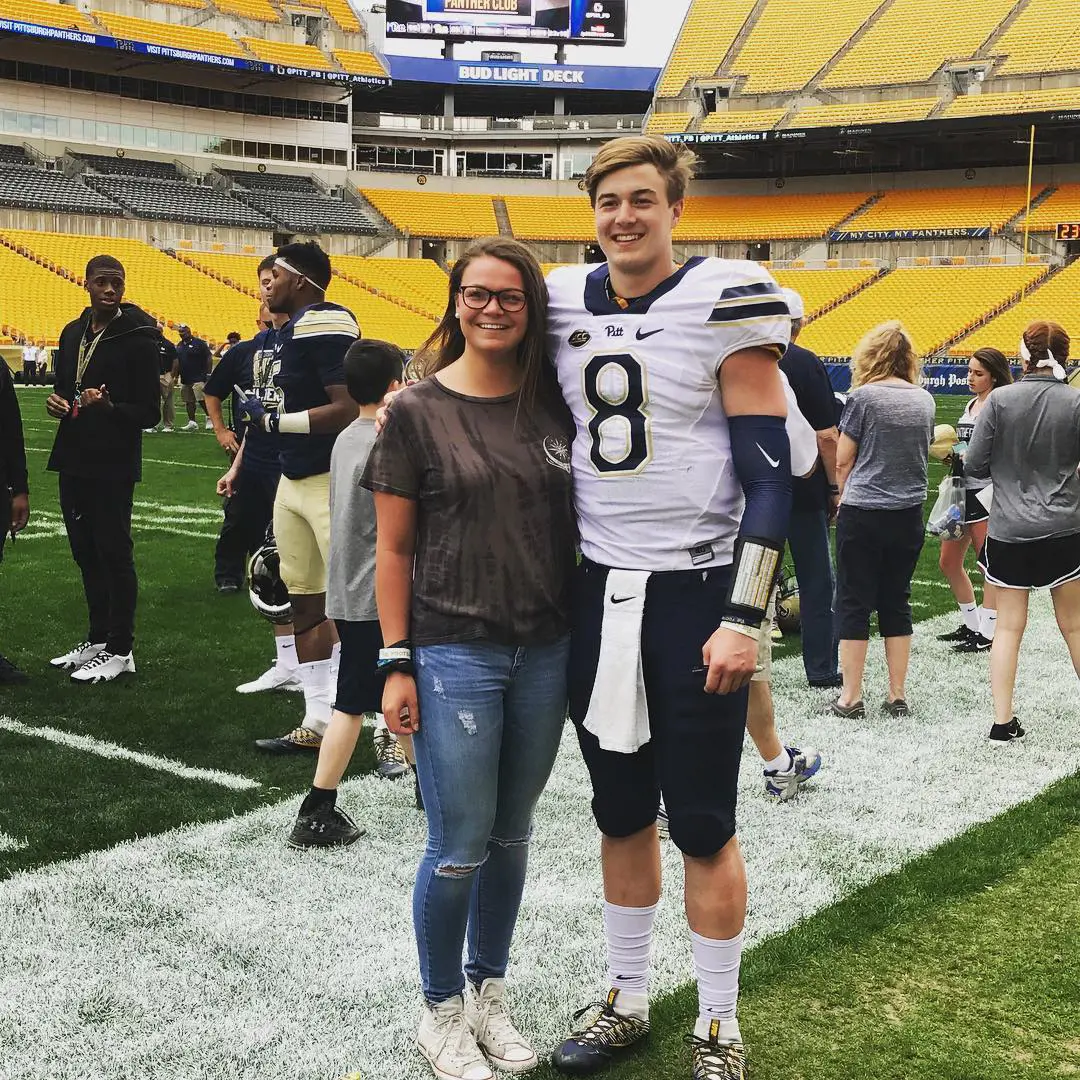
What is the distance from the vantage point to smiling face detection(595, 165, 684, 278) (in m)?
2.80

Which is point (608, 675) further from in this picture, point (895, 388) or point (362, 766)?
point (895, 388)

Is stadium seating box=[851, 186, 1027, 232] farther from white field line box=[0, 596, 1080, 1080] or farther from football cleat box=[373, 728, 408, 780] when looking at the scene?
football cleat box=[373, 728, 408, 780]

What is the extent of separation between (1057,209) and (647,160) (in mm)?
44792

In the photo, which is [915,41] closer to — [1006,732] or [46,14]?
[46,14]

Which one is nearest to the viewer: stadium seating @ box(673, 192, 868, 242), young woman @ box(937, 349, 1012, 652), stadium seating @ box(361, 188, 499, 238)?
young woman @ box(937, 349, 1012, 652)

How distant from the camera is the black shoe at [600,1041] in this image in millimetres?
3041

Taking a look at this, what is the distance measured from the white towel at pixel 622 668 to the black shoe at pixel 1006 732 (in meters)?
3.48

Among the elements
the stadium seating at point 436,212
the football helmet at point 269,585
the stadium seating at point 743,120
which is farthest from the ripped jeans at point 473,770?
the stadium seating at point 436,212

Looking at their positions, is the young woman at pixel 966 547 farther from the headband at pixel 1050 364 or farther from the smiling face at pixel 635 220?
the smiling face at pixel 635 220

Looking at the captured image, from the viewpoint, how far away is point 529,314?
2873 millimetres

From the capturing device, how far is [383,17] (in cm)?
5650

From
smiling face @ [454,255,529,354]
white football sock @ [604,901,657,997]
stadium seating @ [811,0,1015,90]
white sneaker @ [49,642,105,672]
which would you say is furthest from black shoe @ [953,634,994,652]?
stadium seating @ [811,0,1015,90]

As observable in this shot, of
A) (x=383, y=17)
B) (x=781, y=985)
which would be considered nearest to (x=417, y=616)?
(x=781, y=985)

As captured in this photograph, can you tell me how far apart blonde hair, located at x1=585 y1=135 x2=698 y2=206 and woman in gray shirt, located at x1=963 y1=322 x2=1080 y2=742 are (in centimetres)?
323
